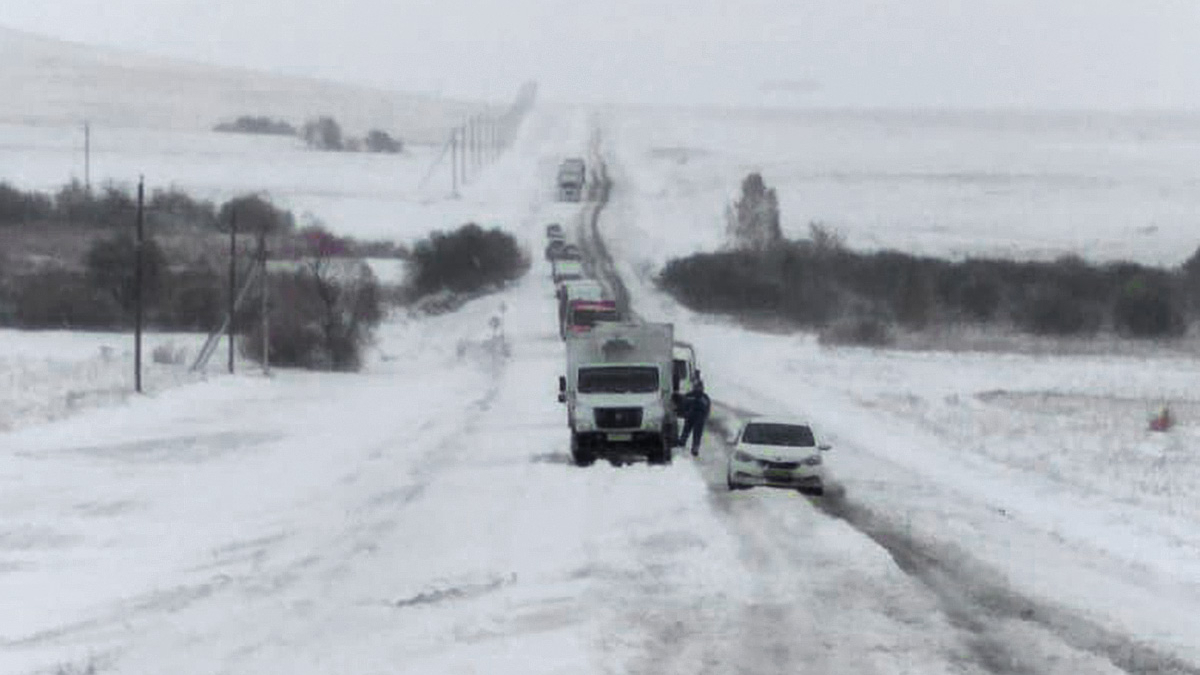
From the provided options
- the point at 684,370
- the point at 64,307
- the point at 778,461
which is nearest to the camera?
the point at 778,461

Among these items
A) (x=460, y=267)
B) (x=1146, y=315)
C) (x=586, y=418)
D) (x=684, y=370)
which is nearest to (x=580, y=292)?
(x=1146, y=315)

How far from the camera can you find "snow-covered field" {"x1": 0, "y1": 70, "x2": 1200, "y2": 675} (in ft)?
57.1

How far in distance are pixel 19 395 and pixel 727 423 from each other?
55.5ft

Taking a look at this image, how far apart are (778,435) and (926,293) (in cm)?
5687

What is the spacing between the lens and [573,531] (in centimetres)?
2559

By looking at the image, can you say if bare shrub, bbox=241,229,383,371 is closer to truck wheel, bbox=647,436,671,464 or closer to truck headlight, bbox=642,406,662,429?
truck wheel, bbox=647,436,671,464

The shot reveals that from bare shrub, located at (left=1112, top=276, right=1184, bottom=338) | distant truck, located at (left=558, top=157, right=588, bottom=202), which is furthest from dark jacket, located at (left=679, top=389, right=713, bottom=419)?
distant truck, located at (left=558, top=157, right=588, bottom=202)

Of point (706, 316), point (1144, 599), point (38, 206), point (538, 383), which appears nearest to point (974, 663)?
point (1144, 599)

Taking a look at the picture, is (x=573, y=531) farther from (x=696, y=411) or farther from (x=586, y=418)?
(x=696, y=411)

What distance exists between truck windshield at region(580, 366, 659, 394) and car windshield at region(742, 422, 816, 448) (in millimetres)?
3975

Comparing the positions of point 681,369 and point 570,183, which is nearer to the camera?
point 681,369

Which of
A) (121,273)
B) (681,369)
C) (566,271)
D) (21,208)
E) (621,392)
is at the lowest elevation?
(621,392)

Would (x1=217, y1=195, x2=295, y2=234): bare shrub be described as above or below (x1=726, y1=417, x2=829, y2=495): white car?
above

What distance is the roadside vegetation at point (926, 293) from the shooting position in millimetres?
82125
